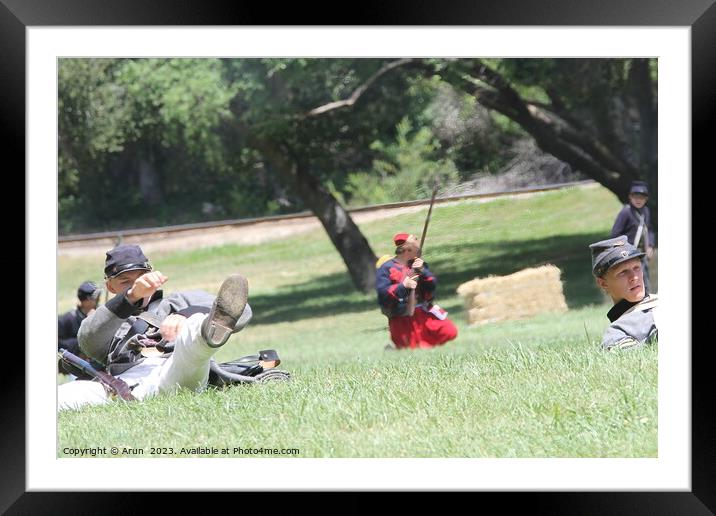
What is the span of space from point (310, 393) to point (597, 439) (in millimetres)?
1861

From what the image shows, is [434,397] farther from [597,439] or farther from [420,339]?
[420,339]

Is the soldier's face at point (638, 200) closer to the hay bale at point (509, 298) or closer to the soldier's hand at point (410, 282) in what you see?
the soldier's hand at point (410, 282)

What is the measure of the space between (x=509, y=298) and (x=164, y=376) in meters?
10.8

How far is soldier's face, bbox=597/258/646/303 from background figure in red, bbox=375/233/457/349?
277cm

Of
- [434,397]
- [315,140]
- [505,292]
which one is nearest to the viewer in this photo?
[434,397]

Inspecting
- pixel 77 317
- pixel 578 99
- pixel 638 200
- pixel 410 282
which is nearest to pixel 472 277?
pixel 578 99

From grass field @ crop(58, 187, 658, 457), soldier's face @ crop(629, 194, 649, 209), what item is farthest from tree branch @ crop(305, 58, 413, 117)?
grass field @ crop(58, 187, 658, 457)

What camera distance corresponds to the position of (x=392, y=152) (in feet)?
82.8

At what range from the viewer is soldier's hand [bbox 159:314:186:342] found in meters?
6.91

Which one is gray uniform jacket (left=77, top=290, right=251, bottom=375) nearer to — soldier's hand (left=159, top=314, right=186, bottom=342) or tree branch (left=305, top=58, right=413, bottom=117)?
soldier's hand (left=159, top=314, right=186, bottom=342)

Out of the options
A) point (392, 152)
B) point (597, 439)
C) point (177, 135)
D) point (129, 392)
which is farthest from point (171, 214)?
point (597, 439)

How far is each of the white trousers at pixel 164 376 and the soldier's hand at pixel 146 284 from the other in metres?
0.34

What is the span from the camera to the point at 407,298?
419 inches

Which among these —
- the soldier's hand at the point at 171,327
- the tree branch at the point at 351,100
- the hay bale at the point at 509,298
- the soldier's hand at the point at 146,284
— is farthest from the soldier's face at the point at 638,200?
the tree branch at the point at 351,100
